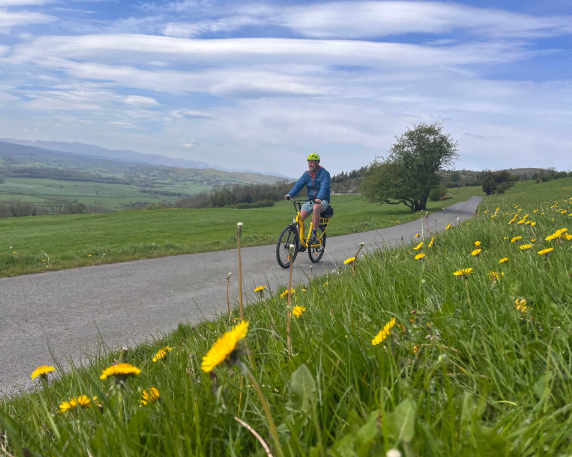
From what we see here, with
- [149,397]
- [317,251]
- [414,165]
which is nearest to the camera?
[149,397]

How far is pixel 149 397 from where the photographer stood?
1.32m

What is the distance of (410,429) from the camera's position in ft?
2.47

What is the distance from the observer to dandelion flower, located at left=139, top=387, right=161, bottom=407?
1321 mm

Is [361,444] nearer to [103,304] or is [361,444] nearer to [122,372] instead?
[122,372]

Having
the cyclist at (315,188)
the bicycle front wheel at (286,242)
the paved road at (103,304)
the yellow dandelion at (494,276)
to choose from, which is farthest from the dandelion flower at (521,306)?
the bicycle front wheel at (286,242)

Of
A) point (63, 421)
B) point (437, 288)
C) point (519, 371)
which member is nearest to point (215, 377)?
point (63, 421)

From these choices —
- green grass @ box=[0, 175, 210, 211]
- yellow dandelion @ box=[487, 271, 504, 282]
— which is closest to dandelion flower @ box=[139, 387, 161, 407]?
yellow dandelion @ box=[487, 271, 504, 282]

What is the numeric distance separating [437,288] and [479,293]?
47 cm

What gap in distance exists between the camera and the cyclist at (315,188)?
30.4 ft

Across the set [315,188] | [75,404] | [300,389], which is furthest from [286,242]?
[300,389]

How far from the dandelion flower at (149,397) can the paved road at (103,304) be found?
1546 mm

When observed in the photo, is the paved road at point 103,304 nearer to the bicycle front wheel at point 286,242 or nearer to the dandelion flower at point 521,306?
the bicycle front wheel at point 286,242

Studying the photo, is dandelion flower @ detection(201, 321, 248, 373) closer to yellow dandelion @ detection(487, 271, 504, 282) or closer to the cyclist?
yellow dandelion @ detection(487, 271, 504, 282)

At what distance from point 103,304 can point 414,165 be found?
152ft
